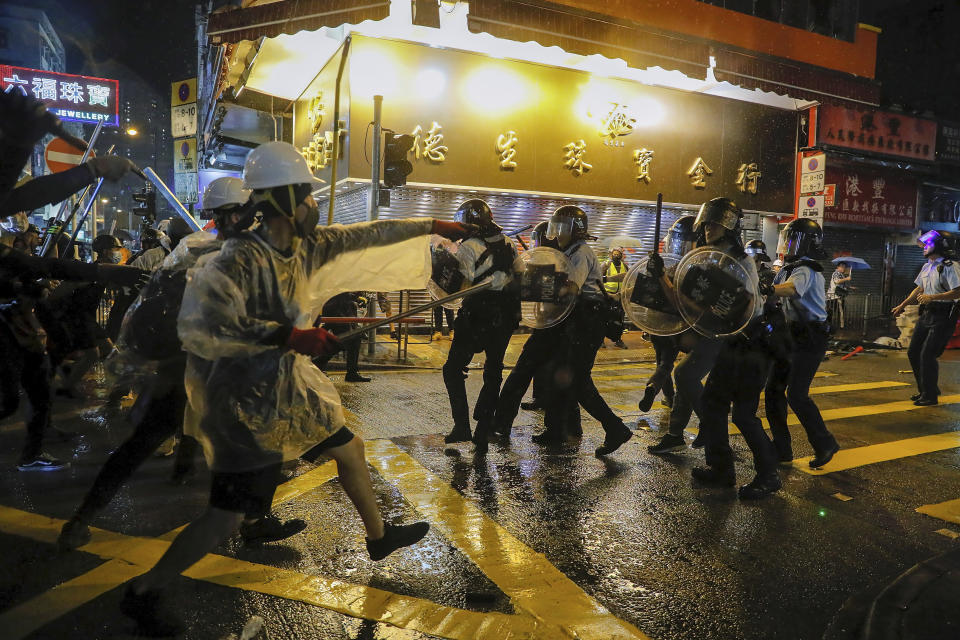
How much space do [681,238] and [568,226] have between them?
3.01 ft

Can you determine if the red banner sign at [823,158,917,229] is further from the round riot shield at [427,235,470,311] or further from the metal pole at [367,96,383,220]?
the round riot shield at [427,235,470,311]

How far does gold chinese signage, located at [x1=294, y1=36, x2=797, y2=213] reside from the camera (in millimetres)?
14047

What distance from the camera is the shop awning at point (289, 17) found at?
31.5 feet

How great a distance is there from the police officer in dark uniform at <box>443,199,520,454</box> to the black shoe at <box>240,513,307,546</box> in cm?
197

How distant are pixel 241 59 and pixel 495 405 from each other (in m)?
11.7

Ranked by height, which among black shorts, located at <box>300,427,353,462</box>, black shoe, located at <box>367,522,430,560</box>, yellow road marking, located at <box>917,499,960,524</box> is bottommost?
yellow road marking, located at <box>917,499,960,524</box>

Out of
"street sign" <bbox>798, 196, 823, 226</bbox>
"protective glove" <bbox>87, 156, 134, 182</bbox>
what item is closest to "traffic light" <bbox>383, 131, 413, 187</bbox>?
"protective glove" <bbox>87, 156, 134, 182</bbox>

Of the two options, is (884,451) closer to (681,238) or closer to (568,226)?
(681,238)

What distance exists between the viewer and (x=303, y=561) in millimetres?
3281

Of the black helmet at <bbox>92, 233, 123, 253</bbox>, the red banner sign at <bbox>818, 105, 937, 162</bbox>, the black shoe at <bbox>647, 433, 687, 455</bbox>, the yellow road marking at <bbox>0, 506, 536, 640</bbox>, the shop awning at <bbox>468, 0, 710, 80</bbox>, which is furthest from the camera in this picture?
the red banner sign at <bbox>818, 105, 937, 162</bbox>

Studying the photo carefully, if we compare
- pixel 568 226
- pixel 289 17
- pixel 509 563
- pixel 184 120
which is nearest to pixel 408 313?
pixel 509 563

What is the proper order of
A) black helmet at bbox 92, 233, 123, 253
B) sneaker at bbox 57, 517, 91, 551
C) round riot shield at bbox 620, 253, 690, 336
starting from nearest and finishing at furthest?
1. sneaker at bbox 57, 517, 91, 551
2. round riot shield at bbox 620, 253, 690, 336
3. black helmet at bbox 92, 233, 123, 253

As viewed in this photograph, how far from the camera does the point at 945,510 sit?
14.3ft

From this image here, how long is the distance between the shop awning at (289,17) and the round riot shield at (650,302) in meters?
6.81
